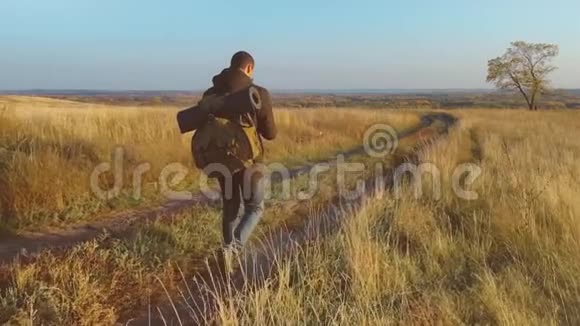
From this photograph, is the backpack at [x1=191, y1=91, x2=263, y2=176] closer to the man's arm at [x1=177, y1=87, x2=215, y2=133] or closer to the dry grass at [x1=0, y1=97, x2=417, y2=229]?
the man's arm at [x1=177, y1=87, x2=215, y2=133]

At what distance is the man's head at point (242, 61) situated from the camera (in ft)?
15.3

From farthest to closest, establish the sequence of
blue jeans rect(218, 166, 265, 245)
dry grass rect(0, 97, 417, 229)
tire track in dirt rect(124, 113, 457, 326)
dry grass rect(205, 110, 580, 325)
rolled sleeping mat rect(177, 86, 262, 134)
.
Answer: dry grass rect(0, 97, 417, 229) < blue jeans rect(218, 166, 265, 245) < rolled sleeping mat rect(177, 86, 262, 134) < tire track in dirt rect(124, 113, 457, 326) < dry grass rect(205, 110, 580, 325)

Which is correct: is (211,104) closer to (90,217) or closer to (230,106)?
(230,106)

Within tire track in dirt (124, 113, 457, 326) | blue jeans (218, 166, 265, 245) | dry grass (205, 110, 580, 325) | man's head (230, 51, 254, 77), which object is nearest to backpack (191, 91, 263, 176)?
blue jeans (218, 166, 265, 245)

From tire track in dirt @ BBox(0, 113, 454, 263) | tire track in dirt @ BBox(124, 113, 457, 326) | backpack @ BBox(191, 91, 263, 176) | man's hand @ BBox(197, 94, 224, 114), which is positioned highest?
man's hand @ BBox(197, 94, 224, 114)

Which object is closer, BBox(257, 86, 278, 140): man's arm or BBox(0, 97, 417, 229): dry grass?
BBox(257, 86, 278, 140): man's arm

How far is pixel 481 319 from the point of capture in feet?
11.9

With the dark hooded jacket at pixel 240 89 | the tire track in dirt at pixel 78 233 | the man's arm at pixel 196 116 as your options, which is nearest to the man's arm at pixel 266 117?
the dark hooded jacket at pixel 240 89

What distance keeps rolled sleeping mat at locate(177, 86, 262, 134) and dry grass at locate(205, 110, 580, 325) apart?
1.31 meters

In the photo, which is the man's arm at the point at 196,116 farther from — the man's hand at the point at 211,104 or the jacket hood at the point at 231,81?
the jacket hood at the point at 231,81

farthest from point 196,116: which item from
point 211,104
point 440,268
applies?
point 440,268

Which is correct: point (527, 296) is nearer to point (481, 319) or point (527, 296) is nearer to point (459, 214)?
point (481, 319)

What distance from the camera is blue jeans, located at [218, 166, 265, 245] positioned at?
4820 mm

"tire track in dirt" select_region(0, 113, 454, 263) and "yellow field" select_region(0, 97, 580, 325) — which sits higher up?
"yellow field" select_region(0, 97, 580, 325)
